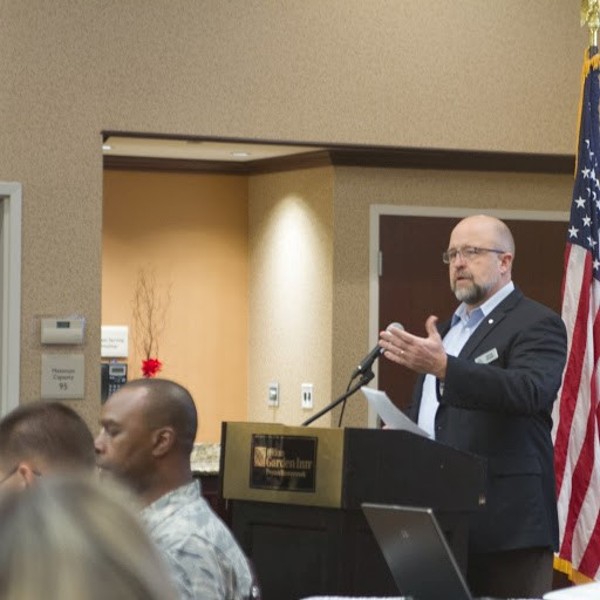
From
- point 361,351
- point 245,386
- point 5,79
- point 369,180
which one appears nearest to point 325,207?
point 369,180

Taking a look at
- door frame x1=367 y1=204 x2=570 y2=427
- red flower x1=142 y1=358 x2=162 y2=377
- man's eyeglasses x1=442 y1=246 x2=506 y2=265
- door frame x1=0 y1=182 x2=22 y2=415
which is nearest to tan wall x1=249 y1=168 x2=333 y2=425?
door frame x1=367 y1=204 x2=570 y2=427

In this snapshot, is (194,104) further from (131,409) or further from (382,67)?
(131,409)

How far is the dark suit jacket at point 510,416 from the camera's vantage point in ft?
12.8

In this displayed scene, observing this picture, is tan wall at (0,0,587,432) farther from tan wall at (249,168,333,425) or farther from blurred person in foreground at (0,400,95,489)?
blurred person in foreground at (0,400,95,489)

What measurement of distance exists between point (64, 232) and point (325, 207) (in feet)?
4.30

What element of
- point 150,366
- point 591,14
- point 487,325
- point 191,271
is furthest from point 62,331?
point 591,14

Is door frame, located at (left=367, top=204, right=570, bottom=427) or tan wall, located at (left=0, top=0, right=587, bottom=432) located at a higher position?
tan wall, located at (left=0, top=0, right=587, bottom=432)

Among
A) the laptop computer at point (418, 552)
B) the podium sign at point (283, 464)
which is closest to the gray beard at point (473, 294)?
the podium sign at point (283, 464)

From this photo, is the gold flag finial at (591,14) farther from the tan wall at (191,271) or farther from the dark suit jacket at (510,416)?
the tan wall at (191,271)

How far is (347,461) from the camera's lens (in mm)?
3637

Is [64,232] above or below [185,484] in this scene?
above

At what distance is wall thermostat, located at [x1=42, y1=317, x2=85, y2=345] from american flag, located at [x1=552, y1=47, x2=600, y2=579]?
1.85m

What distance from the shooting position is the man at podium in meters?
3.88

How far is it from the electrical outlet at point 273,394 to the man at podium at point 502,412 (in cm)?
253
